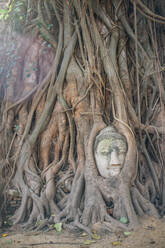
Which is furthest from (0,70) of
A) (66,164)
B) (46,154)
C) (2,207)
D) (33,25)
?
(2,207)

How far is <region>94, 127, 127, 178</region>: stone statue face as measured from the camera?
290 centimetres

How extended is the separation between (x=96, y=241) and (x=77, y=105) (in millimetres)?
1844

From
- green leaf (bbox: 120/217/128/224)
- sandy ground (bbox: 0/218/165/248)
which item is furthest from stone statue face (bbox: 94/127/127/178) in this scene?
sandy ground (bbox: 0/218/165/248)

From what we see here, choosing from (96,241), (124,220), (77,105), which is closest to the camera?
(96,241)

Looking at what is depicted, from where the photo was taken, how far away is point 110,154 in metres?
2.91

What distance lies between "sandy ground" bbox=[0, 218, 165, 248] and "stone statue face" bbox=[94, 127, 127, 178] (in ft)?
2.26

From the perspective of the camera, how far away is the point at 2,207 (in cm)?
319

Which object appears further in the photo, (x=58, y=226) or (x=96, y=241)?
(x=58, y=226)

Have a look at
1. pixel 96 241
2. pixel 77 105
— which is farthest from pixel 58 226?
pixel 77 105

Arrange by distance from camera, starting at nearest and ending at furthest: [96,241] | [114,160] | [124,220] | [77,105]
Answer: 1. [96,241]
2. [124,220]
3. [114,160]
4. [77,105]

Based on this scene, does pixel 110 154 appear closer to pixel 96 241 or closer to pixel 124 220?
pixel 124 220

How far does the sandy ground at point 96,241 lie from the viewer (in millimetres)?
2189

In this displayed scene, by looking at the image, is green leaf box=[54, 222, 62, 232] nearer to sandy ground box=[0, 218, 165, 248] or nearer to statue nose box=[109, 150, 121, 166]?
sandy ground box=[0, 218, 165, 248]

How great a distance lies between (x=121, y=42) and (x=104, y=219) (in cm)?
272
